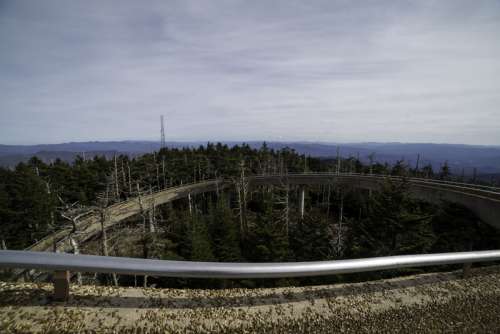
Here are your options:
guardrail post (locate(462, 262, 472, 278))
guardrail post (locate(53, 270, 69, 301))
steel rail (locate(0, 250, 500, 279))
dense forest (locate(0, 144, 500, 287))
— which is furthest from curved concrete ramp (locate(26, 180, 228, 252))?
guardrail post (locate(462, 262, 472, 278))

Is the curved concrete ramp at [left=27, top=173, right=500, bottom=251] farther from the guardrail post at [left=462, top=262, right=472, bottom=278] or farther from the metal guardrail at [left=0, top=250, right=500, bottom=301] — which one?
the guardrail post at [left=462, top=262, right=472, bottom=278]

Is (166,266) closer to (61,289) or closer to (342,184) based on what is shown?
(61,289)

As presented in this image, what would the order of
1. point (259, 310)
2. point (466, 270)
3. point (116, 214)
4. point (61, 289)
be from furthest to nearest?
point (116, 214)
point (466, 270)
point (259, 310)
point (61, 289)

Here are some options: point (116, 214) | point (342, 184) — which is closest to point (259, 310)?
point (116, 214)

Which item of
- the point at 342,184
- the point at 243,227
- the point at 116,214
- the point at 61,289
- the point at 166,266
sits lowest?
the point at 243,227

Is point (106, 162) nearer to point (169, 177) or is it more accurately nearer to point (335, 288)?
point (169, 177)

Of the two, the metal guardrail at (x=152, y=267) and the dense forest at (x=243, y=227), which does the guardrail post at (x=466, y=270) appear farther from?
the dense forest at (x=243, y=227)

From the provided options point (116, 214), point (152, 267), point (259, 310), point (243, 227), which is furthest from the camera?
point (243, 227)
